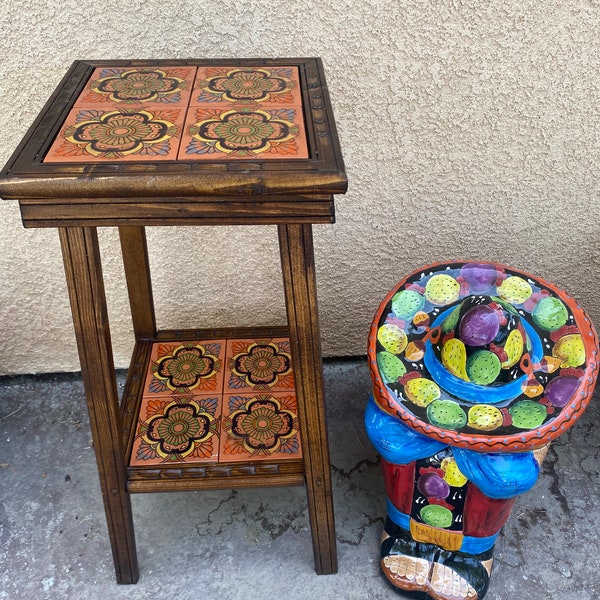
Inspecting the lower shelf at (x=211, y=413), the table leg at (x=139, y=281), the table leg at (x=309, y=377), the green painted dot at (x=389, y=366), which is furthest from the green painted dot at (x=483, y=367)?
the table leg at (x=139, y=281)

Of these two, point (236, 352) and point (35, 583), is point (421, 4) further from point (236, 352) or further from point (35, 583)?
point (35, 583)

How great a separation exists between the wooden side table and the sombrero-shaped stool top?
0.55ft

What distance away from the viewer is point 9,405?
1924 mm

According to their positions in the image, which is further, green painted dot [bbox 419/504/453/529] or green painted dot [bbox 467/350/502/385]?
green painted dot [bbox 419/504/453/529]

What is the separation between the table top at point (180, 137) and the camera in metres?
0.98

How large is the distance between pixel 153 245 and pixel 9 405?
0.59 meters

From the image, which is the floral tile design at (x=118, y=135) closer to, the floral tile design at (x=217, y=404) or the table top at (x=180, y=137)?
the table top at (x=180, y=137)

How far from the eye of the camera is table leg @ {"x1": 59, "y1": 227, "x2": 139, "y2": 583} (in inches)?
43.6

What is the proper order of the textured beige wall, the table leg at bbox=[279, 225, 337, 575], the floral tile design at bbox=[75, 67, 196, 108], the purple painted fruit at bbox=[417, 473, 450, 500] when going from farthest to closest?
the textured beige wall
the purple painted fruit at bbox=[417, 473, 450, 500]
the floral tile design at bbox=[75, 67, 196, 108]
the table leg at bbox=[279, 225, 337, 575]

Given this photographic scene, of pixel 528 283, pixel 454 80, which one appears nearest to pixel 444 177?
pixel 454 80

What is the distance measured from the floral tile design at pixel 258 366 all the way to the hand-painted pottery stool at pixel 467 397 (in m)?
0.29

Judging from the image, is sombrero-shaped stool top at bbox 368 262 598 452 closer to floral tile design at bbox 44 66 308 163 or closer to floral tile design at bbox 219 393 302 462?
floral tile design at bbox 219 393 302 462

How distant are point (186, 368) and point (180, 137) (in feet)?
2.22

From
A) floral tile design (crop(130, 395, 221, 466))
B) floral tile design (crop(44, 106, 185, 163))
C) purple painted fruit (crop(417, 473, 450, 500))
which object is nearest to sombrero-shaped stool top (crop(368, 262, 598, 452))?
purple painted fruit (crop(417, 473, 450, 500))
